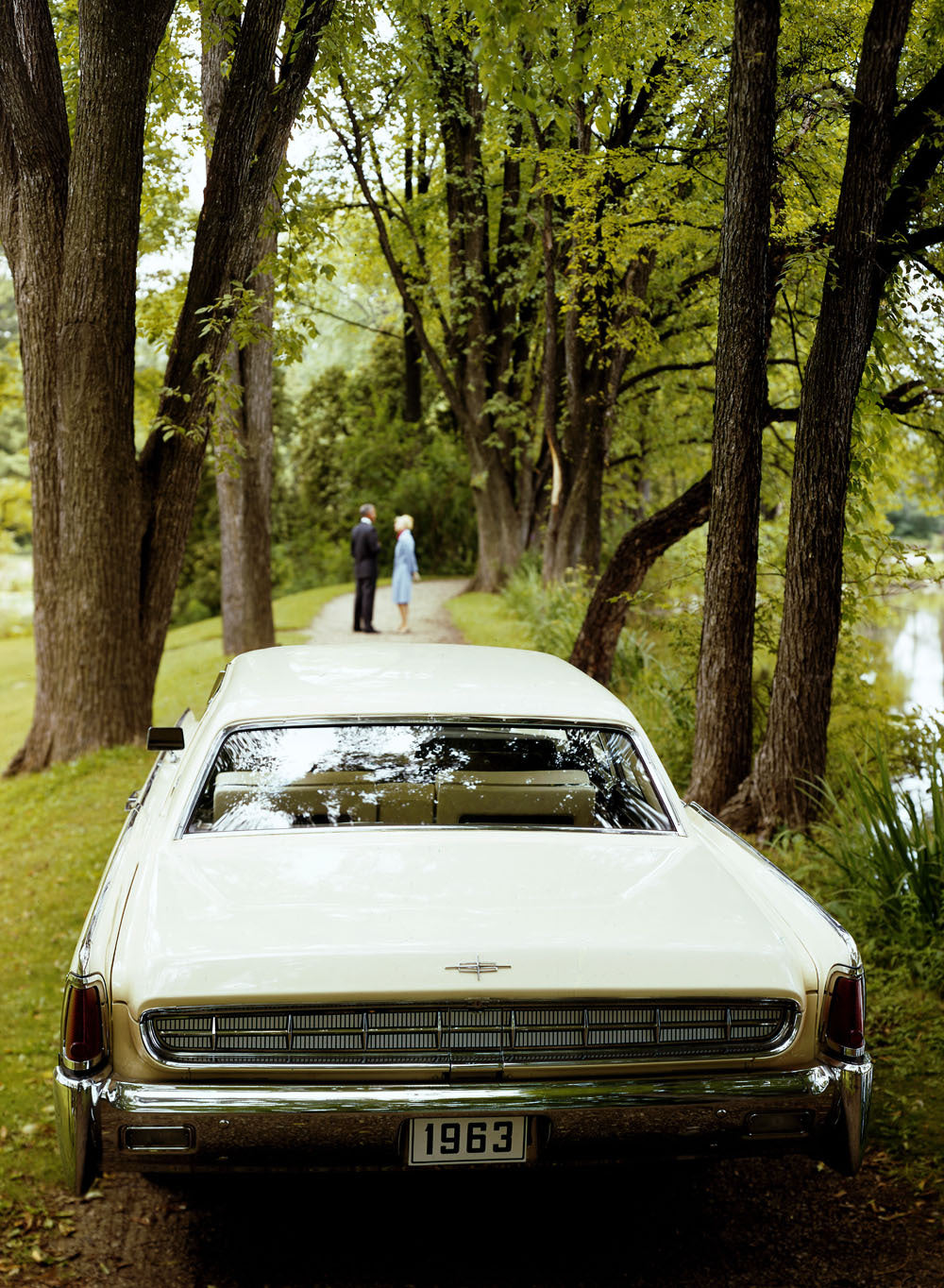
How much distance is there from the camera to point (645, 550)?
10492mm

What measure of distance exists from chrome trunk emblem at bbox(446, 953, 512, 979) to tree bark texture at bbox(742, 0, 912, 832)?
4.54 metres

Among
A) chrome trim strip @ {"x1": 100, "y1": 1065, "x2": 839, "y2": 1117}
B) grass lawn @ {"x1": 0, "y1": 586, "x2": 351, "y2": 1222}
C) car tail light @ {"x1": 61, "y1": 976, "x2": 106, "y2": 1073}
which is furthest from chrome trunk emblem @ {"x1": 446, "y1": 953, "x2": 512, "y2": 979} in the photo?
grass lawn @ {"x1": 0, "y1": 586, "x2": 351, "y2": 1222}

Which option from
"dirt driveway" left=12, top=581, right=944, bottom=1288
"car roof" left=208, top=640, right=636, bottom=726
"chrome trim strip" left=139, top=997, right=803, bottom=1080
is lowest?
"dirt driveway" left=12, top=581, right=944, bottom=1288

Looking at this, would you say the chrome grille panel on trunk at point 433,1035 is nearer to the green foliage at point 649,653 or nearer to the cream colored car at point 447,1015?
the cream colored car at point 447,1015

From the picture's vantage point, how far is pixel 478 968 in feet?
9.96

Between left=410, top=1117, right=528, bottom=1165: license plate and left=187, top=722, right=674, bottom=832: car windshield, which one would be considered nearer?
left=410, top=1117, right=528, bottom=1165: license plate

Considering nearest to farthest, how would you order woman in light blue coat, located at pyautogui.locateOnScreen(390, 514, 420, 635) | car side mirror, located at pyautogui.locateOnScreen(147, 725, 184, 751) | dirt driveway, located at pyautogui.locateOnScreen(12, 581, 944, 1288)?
dirt driveway, located at pyautogui.locateOnScreen(12, 581, 944, 1288)
car side mirror, located at pyautogui.locateOnScreen(147, 725, 184, 751)
woman in light blue coat, located at pyautogui.locateOnScreen(390, 514, 420, 635)

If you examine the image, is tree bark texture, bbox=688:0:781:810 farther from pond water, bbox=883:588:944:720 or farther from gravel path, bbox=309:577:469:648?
gravel path, bbox=309:577:469:648

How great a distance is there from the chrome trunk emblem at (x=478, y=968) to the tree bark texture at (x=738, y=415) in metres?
4.85

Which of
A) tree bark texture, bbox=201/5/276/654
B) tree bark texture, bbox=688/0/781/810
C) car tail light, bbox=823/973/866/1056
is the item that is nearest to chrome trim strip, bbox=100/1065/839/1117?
car tail light, bbox=823/973/866/1056

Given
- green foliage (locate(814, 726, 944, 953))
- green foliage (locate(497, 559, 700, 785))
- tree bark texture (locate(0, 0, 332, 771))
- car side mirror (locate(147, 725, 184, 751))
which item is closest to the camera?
car side mirror (locate(147, 725, 184, 751))

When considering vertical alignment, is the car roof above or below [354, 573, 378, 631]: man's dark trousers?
above

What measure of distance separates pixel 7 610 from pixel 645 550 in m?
31.8

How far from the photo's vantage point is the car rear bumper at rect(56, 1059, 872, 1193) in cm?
294
